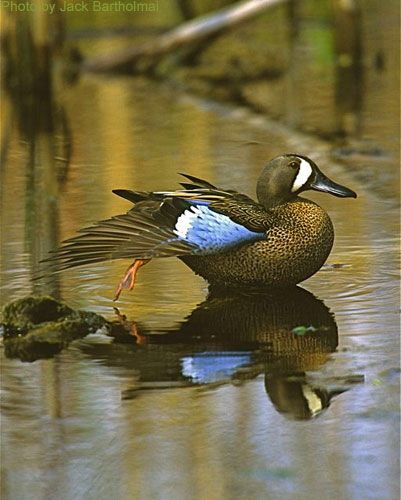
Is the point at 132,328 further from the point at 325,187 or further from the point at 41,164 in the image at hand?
the point at 41,164

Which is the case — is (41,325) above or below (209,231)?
below

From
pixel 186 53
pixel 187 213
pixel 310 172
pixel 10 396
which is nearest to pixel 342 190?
pixel 310 172

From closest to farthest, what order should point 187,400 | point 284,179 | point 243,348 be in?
point 187,400
point 243,348
point 284,179

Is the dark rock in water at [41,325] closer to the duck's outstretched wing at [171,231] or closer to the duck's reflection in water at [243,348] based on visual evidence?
the duck's reflection in water at [243,348]

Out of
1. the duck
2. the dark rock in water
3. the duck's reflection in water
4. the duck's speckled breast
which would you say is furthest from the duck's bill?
the dark rock in water

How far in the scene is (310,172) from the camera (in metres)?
7.98

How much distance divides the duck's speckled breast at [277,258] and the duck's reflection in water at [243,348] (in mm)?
96

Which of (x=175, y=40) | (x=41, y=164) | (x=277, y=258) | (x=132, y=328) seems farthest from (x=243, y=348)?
(x=175, y=40)

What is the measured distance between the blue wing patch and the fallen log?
A: 9.14 metres

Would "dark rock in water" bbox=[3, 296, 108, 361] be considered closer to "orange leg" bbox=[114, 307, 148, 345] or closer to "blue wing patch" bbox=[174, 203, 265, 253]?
"orange leg" bbox=[114, 307, 148, 345]

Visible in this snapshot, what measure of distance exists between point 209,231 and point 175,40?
1074 centimetres

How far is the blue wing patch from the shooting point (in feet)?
24.1

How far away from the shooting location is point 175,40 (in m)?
17.8

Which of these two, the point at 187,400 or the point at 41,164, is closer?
the point at 187,400
